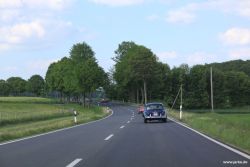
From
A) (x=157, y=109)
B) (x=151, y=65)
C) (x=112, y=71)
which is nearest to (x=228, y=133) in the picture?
(x=157, y=109)

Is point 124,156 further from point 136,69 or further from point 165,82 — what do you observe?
point 165,82

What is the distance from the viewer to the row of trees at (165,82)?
4931 inches

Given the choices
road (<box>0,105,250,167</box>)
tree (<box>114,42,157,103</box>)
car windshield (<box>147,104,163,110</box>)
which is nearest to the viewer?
road (<box>0,105,250,167</box>)

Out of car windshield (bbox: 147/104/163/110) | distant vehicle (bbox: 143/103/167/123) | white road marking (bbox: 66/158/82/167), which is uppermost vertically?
car windshield (bbox: 147/104/163/110)

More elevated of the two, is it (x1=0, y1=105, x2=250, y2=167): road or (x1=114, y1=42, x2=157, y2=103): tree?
(x1=114, y1=42, x2=157, y2=103): tree

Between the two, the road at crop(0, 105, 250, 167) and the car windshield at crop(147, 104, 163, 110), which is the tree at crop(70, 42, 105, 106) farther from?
the road at crop(0, 105, 250, 167)

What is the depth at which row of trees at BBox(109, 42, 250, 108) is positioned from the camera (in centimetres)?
12525

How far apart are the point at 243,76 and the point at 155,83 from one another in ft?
99.7

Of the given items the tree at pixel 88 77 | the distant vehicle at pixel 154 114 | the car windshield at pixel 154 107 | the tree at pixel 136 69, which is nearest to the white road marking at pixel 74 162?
the distant vehicle at pixel 154 114

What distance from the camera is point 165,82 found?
462 feet

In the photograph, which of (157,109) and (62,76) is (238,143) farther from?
(62,76)

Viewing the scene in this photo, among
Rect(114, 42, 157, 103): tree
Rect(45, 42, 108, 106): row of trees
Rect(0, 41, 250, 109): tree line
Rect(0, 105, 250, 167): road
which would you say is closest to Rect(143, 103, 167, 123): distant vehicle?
Rect(0, 105, 250, 167): road

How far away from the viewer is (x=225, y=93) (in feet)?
456

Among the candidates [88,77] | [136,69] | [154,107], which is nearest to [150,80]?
[136,69]
